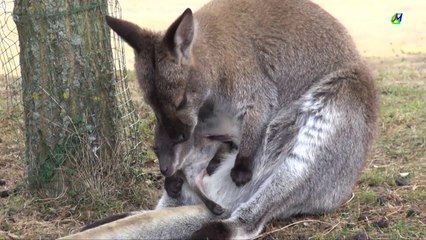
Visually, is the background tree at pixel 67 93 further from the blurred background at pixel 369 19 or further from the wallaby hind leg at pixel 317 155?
the blurred background at pixel 369 19

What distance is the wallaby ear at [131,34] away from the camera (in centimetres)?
430

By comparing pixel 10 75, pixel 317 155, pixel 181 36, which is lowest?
pixel 317 155

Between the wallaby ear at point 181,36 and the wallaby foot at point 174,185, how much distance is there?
839mm

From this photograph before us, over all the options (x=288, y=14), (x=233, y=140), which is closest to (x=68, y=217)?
(x=233, y=140)

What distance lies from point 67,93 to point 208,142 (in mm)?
981

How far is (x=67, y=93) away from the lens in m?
4.93

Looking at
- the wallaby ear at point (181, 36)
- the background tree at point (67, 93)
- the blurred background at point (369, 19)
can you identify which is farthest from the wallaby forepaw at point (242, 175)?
the blurred background at point (369, 19)

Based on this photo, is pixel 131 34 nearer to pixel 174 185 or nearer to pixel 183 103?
pixel 183 103

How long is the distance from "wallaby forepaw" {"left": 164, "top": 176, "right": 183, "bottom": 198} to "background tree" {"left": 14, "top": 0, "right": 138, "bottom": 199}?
0.51m

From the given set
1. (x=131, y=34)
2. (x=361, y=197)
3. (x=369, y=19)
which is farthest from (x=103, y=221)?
(x=369, y=19)

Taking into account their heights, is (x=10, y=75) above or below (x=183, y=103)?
below

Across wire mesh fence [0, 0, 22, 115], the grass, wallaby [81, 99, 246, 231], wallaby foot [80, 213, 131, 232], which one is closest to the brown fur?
wallaby [81, 99, 246, 231]

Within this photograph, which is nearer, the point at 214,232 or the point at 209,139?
the point at 214,232

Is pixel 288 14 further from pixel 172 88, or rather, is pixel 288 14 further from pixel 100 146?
pixel 100 146
